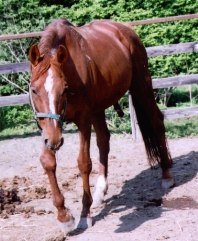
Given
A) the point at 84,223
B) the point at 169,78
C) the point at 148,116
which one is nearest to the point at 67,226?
the point at 84,223

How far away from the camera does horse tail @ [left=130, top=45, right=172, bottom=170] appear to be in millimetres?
6094

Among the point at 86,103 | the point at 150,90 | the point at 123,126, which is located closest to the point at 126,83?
the point at 150,90

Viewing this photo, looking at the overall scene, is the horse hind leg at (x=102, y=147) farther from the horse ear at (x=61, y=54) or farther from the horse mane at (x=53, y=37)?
the horse ear at (x=61, y=54)

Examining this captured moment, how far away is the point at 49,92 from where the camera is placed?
4.27 m

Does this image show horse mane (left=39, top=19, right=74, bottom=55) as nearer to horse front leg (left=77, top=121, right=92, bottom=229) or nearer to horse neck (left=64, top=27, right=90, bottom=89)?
horse neck (left=64, top=27, right=90, bottom=89)

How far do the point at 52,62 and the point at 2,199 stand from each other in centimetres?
192

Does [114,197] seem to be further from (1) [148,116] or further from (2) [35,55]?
(2) [35,55]

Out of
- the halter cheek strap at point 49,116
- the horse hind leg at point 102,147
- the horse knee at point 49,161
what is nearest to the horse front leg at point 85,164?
the horse knee at point 49,161

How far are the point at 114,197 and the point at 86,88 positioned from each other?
4.64ft

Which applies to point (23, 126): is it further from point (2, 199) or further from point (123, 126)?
point (2, 199)

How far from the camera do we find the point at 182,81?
8.07 m

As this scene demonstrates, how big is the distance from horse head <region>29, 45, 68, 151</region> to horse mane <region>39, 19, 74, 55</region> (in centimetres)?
9

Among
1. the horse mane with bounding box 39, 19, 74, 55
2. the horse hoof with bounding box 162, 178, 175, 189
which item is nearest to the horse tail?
the horse hoof with bounding box 162, 178, 175, 189

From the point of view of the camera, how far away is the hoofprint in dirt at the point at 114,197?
474 cm
